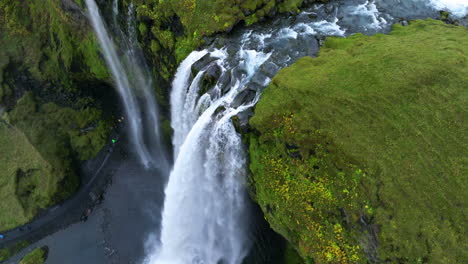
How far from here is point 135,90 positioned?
76.0 ft

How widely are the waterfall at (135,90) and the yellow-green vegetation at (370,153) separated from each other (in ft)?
39.5

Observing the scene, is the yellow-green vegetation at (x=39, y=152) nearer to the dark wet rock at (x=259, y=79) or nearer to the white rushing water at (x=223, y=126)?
the white rushing water at (x=223, y=126)

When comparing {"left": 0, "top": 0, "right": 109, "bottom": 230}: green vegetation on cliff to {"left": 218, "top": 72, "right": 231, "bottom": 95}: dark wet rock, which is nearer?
{"left": 218, "top": 72, "right": 231, "bottom": 95}: dark wet rock

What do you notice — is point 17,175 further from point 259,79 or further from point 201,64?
point 259,79

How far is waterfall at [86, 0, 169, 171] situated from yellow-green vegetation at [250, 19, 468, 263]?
1203 centimetres

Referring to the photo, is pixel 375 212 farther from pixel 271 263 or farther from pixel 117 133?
pixel 117 133

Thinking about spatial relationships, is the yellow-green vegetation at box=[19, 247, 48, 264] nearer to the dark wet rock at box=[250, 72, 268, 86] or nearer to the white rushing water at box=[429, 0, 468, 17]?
the dark wet rock at box=[250, 72, 268, 86]

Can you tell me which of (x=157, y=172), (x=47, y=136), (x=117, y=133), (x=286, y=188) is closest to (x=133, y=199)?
(x=157, y=172)

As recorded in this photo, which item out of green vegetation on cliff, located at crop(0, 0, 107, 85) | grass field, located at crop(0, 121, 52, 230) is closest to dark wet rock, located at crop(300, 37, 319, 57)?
green vegetation on cliff, located at crop(0, 0, 107, 85)

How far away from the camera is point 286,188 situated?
12273mm

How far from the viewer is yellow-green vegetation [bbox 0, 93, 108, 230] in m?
20.2

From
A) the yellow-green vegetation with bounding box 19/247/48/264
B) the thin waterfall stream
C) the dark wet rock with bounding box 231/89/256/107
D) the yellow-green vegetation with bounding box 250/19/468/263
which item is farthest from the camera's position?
the yellow-green vegetation with bounding box 19/247/48/264

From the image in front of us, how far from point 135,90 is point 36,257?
13.5 metres

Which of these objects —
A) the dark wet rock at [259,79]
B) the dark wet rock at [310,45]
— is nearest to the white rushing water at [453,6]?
the dark wet rock at [310,45]
